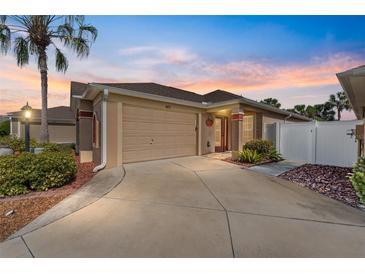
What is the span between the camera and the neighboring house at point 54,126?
676 inches

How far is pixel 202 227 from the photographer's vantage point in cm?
281

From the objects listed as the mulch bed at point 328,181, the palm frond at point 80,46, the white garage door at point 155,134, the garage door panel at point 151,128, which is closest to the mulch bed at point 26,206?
the white garage door at point 155,134

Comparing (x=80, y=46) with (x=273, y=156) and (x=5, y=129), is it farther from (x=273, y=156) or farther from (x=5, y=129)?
(x=5, y=129)

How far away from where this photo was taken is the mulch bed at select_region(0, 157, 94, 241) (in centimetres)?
299

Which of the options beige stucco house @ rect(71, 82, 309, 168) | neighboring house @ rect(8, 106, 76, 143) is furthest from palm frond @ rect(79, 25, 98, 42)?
neighboring house @ rect(8, 106, 76, 143)

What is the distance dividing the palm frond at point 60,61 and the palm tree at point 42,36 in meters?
0.35

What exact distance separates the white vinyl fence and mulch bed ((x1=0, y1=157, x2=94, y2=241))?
9067mm

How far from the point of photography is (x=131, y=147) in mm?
7676

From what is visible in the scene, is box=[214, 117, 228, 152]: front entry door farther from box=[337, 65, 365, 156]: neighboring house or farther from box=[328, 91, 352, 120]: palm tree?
box=[328, 91, 352, 120]: palm tree

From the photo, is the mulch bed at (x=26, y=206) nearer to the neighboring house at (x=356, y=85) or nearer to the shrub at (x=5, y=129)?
the neighboring house at (x=356, y=85)
